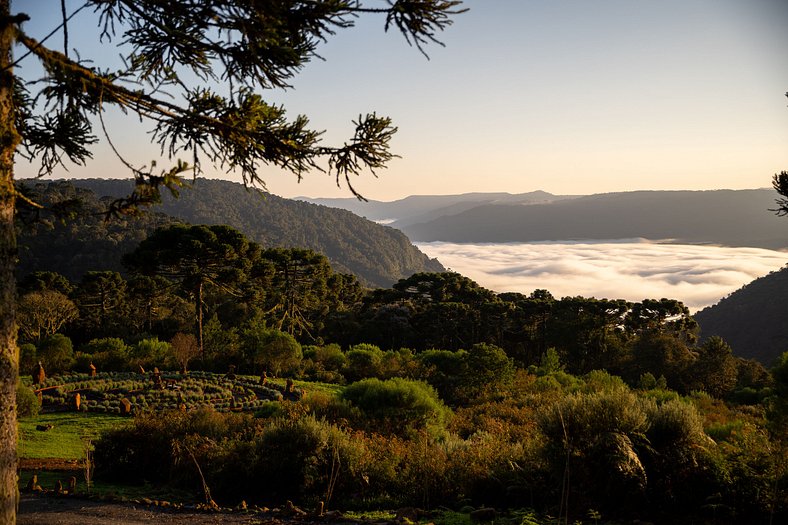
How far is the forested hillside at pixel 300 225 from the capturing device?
143 metres

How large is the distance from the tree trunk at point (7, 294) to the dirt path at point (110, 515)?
3617 mm

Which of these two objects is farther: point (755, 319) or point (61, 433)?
point (755, 319)

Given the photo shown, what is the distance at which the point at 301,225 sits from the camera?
511ft

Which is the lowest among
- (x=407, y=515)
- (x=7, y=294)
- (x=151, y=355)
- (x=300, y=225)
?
(x=151, y=355)

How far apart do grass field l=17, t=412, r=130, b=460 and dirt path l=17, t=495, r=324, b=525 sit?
3568 mm

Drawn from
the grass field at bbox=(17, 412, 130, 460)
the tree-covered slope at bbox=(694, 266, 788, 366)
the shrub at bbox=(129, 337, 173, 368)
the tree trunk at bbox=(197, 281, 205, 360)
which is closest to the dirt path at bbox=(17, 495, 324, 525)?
the grass field at bbox=(17, 412, 130, 460)

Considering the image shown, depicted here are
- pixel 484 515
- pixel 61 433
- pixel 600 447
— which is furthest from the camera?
pixel 61 433

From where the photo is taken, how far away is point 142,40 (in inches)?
188

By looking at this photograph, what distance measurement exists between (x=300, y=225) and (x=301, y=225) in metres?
0.45

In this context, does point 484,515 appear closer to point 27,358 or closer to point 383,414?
point 383,414

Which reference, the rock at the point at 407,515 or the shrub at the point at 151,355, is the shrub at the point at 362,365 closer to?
the shrub at the point at 151,355

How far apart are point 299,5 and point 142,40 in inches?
65.2

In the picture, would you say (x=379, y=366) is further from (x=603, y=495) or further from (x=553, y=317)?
(x=553, y=317)

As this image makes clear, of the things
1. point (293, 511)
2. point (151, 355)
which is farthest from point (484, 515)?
point (151, 355)
